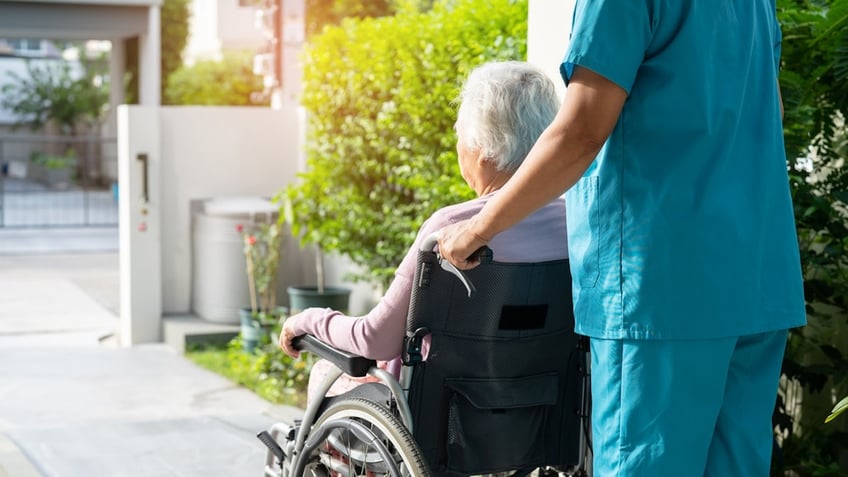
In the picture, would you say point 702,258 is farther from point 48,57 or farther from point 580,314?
point 48,57

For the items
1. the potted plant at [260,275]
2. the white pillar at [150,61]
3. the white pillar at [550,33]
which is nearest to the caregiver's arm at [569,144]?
the white pillar at [550,33]

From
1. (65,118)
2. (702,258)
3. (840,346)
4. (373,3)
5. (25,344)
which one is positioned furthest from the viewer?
(65,118)

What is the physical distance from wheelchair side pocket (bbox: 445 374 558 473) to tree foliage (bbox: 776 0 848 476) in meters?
1.13

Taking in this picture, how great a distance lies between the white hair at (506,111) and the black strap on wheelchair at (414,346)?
41 cm

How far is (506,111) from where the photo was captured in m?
2.51

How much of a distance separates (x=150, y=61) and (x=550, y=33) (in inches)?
635

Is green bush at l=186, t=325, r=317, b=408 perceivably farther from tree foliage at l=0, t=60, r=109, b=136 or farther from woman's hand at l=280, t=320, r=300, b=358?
tree foliage at l=0, t=60, r=109, b=136

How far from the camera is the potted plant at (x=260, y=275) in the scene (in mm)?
6527

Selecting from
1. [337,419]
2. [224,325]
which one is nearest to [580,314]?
[337,419]

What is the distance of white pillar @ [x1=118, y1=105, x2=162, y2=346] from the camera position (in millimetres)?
7047

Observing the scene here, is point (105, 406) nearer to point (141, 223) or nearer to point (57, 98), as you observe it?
point (141, 223)

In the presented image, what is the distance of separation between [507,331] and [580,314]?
373mm

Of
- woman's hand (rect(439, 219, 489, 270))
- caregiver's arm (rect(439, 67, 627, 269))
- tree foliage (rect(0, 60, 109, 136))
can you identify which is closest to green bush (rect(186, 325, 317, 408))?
woman's hand (rect(439, 219, 489, 270))

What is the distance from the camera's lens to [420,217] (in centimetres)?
521
